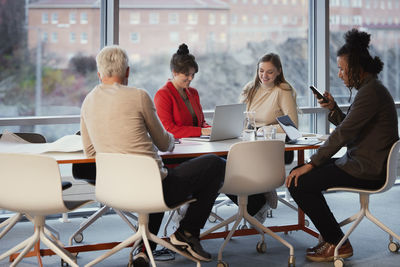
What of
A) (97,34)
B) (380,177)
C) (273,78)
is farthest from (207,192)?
(97,34)

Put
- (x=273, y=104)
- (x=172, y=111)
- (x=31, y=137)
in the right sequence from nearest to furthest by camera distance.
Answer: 1. (x=31, y=137)
2. (x=172, y=111)
3. (x=273, y=104)

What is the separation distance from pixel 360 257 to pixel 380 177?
601mm

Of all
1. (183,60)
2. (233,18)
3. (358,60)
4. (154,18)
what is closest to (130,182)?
(183,60)

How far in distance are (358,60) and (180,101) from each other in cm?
141

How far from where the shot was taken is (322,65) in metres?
6.46

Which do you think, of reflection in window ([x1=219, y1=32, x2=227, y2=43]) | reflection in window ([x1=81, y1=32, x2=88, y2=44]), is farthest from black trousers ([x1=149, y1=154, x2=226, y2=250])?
reflection in window ([x1=219, y1=32, x2=227, y2=43])

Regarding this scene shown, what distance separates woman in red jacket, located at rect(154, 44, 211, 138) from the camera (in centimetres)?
466

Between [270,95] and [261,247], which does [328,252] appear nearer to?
[261,247]

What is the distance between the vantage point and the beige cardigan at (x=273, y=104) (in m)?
5.12

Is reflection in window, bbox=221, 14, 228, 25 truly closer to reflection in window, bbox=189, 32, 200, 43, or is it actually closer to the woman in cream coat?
reflection in window, bbox=189, 32, 200, 43

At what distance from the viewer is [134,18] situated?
5.77 m

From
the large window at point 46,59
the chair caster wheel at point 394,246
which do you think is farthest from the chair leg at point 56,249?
the chair caster wheel at point 394,246

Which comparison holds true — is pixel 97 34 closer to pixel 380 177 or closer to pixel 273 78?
pixel 273 78

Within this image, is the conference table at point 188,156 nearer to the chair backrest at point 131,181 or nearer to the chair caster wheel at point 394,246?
the chair backrest at point 131,181
